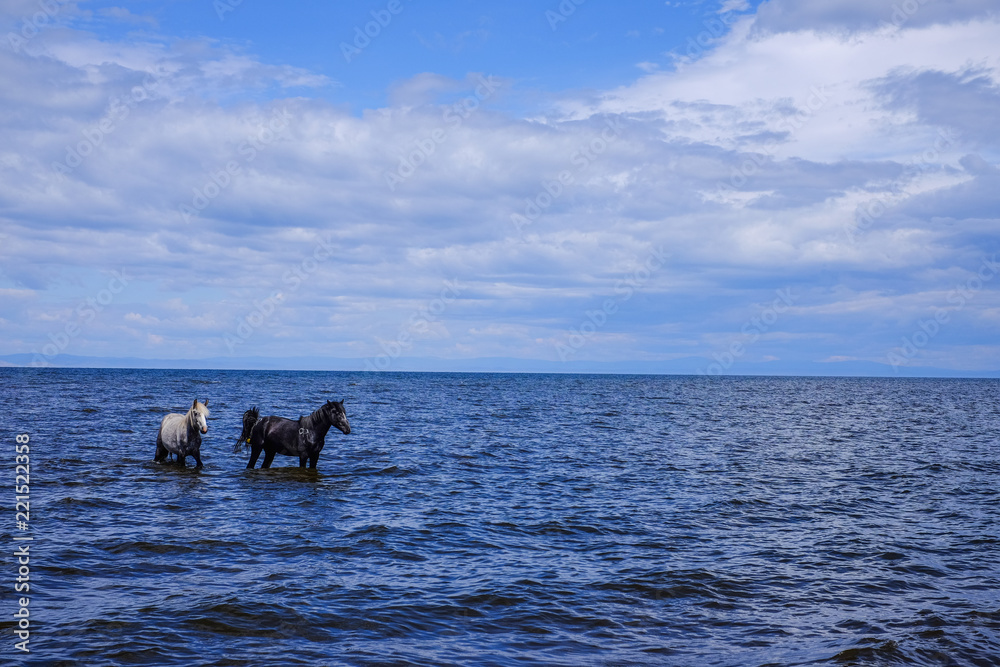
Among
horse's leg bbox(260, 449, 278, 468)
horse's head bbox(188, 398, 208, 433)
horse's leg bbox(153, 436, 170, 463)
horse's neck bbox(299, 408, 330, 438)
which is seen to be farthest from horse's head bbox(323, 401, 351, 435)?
horse's leg bbox(153, 436, 170, 463)

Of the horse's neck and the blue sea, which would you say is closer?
the blue sea

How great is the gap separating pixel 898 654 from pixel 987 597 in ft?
11.3

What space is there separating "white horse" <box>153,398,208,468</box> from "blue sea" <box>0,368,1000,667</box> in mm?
719

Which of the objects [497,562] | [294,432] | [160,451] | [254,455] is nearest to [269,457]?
[254,455]

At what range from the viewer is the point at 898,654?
836 centimetres

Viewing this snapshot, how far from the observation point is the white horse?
19.8 m

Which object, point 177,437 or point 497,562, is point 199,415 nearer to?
point 177,437

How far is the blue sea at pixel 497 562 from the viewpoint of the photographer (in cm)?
842

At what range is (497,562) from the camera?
11922 mm

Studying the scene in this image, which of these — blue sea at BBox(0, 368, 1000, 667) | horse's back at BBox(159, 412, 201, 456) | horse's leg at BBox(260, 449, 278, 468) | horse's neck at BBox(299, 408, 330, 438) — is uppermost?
horse's neck at BBox(299, 408, 330, 438)

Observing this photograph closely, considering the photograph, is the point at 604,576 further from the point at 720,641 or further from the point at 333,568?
the point at 333,568

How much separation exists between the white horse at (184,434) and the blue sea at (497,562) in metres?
0.72

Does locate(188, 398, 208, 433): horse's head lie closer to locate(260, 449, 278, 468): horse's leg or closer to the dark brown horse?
the dark brown horse

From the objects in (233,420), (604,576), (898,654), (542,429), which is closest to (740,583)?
(604,576)
